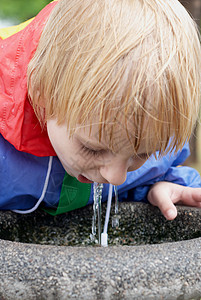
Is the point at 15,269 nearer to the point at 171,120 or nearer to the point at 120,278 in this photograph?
the point at 120,278

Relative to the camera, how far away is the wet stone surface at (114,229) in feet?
3.90

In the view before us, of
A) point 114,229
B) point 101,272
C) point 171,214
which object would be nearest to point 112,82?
point 101,272

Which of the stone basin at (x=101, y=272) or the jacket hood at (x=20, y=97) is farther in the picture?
the jacket hood at (x=20, y=97)

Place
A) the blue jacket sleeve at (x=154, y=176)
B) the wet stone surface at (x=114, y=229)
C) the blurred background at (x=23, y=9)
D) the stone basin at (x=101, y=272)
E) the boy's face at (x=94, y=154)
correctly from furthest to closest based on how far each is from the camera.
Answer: the blurred background at (x=23, y=9), the blue jacket sleeve at (x=154, y=176), the wet stone surface at (x=114, y=229), the boy's face at (x=94, y=154), the stone basin at (x=101, y=272)

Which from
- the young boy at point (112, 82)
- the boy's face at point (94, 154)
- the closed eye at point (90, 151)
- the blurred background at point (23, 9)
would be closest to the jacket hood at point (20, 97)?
the young boy at point (112, 82)

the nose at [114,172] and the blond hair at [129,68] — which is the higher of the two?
the blond hair at [129,68]

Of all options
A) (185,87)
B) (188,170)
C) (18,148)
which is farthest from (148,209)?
(185,87)

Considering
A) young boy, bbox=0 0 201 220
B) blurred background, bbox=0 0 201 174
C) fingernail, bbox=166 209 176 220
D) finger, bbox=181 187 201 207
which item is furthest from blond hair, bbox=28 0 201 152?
blurred background, bbox=0 0 201 174

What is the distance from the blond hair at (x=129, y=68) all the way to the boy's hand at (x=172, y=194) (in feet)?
1.24

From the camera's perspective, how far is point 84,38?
81cm

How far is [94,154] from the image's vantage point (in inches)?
34.6

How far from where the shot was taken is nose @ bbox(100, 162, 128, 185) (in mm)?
870

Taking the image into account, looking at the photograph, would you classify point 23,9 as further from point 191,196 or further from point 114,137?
point 114,137

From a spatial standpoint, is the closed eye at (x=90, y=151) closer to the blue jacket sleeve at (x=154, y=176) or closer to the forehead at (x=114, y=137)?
the forehead at (x=114, y=137)
